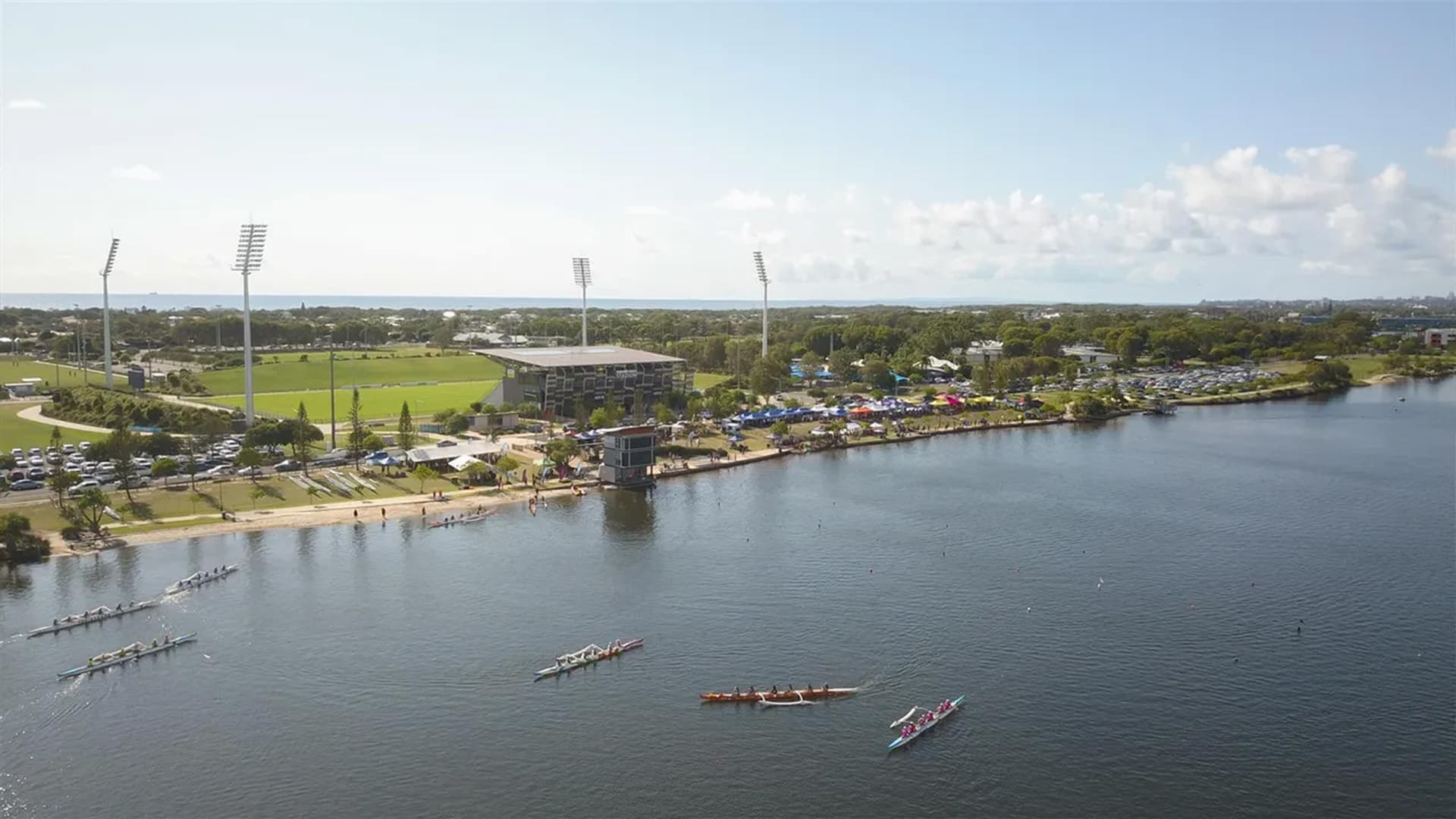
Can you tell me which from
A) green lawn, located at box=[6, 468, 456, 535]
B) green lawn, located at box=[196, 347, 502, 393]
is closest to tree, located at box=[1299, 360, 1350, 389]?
green lawn, located at box=[196, 347, 502, 393]

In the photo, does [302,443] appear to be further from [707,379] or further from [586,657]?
[707,379]

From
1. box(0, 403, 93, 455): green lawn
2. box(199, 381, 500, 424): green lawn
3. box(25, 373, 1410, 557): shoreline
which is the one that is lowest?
box(25, 373, 1410, 557): shoreline

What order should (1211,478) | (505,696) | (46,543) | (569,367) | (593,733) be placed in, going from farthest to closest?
(569,367), (1211,478), (46,543), (505,696), (593,733)

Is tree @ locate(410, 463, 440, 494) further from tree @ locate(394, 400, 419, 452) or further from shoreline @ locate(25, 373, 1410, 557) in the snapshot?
tree @ locate(394, 400, 419, 452)

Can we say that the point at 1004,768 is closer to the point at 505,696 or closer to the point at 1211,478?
the point at 505,696

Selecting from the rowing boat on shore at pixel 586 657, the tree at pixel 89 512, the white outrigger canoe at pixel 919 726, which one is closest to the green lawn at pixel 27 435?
the tree at pixel 89 512

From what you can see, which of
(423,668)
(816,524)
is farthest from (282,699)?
(816,524)

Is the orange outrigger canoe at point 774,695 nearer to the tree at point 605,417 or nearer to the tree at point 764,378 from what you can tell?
the tree at point 605,417
